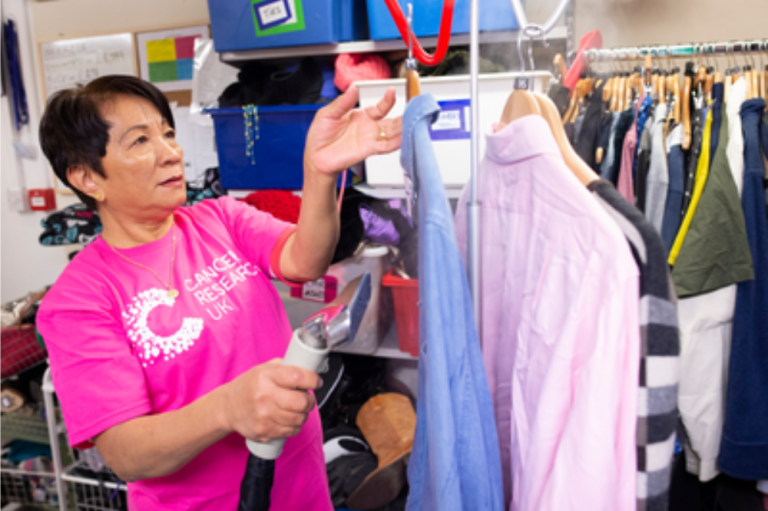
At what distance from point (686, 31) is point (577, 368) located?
5.26 ft

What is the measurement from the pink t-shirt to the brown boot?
1.80ft

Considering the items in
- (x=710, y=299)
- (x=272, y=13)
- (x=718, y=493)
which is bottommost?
(x=718, y=493)

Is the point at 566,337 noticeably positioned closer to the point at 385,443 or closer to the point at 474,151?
the point at 474,151

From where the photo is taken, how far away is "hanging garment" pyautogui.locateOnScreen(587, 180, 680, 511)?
19.7 inches

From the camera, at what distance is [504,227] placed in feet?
2.53

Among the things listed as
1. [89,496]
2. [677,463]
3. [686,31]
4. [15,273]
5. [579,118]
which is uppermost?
[686,31]

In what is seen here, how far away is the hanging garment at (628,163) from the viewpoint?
119cm

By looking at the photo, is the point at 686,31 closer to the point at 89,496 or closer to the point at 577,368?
the point at 577,368

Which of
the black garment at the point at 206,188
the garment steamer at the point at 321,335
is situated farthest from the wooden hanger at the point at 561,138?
the black garment at the point at 206,188

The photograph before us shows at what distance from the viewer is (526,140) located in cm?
64

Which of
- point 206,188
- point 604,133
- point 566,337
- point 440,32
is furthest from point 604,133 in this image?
point 206,188

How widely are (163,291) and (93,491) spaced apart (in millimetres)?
1528

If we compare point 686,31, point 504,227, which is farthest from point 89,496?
point 686,31

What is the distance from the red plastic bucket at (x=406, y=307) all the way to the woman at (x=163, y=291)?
1.92ft
